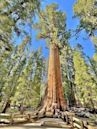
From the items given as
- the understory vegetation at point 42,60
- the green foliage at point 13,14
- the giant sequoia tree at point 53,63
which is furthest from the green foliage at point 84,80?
the green foliage at point 13,14

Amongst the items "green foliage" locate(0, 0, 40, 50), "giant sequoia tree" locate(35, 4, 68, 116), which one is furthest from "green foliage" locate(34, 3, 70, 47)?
"green foliage" locate(0, 0, 40, 50)

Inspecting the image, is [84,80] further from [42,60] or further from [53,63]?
[53,63]

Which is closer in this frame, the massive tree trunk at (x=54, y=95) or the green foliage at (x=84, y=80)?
the massive tree trunk at (x=54, y=95)

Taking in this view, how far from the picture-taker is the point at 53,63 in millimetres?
18656

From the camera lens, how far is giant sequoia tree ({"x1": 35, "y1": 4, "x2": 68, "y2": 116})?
16.0 meters

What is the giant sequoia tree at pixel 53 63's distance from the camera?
631 inches

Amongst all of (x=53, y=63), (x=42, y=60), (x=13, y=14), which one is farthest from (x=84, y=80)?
(x=13, y=14)

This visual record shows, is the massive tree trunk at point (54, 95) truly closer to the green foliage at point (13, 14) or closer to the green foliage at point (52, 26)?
A: the green foliage at point (52, 26)

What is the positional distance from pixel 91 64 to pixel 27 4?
26.3 meters

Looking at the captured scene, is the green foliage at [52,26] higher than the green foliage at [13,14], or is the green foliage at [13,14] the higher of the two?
the green foliage at [52,26]

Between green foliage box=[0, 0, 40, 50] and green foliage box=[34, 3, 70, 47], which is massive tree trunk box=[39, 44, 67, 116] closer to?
green foliage box=[34, 3, 70, 47]

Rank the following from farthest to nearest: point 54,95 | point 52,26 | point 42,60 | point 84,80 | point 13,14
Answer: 1. point 42,60
2. point 84,80
3. point 52,26
4. point 54,95
5. point 13,14

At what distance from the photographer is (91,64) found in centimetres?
3353

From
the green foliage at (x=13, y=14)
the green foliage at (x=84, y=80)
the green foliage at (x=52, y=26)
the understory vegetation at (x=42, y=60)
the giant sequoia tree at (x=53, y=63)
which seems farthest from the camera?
the green foliage at (x=84, y=80)
